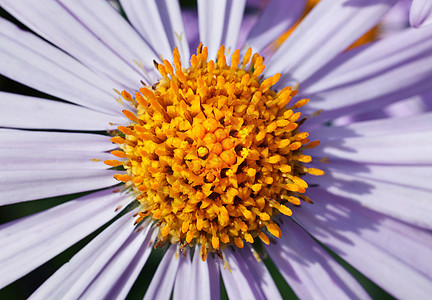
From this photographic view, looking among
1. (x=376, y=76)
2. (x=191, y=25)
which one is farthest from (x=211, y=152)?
(x=191, y=25)

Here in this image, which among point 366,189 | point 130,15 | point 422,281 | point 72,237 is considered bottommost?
point 422,281

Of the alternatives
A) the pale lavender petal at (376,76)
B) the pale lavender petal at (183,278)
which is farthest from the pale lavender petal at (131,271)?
the pale lavender petal at (376,76)

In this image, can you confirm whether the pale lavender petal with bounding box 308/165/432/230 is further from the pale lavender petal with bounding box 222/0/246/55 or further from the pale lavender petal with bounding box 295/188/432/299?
the pale lavender petal with bounding box 222/0/246/55

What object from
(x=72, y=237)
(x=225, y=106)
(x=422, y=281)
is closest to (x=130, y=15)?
(x=225, y=106)

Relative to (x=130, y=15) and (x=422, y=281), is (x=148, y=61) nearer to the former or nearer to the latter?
(x=130, y=15)

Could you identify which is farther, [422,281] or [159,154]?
[422,281]

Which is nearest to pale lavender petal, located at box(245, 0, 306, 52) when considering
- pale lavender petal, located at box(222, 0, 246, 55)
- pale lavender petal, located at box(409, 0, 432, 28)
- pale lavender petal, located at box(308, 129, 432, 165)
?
pale lavender petal, located at box(222, 0, 246, 55)
